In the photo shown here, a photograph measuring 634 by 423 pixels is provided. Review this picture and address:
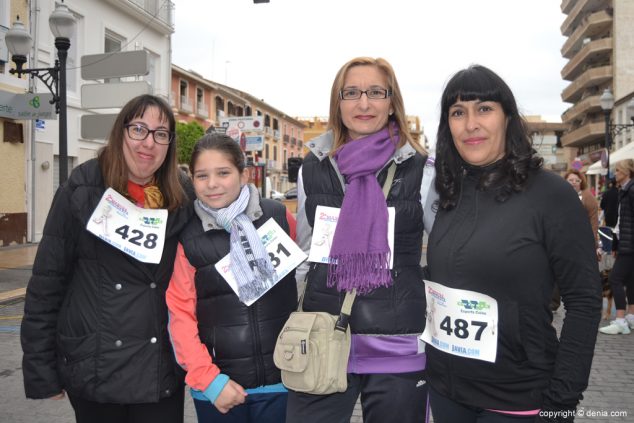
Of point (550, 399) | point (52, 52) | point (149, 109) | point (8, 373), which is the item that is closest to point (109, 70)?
point (8, 373)

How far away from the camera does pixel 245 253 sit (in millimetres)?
2412

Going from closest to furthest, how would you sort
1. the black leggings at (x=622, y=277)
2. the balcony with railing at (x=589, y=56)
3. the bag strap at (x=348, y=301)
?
1. the bag strap at (x=348, y=301)
2. the black leggings at (x=622, y=277)
3. the balcony with railing at (x=589, y=56)

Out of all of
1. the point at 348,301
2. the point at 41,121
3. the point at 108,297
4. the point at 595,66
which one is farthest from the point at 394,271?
the point at 595,66

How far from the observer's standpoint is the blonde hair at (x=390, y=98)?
257 cm

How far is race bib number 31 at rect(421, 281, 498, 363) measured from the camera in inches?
78.5

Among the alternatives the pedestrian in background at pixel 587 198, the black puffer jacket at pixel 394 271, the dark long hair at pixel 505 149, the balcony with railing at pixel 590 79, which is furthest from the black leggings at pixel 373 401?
the balcony with railing at pixel 590 79

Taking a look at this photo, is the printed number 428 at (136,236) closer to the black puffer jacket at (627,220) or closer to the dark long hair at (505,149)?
the dark long hair at (505,149)

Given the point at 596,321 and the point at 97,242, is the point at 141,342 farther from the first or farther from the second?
the point at 596,321

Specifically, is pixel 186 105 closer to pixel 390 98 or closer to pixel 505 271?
pixel 390 98

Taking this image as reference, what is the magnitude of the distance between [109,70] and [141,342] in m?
6.58

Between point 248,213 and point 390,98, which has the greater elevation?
point 390,98

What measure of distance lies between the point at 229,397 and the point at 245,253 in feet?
2.04

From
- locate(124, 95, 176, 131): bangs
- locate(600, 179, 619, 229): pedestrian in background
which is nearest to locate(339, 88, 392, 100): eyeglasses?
locate(124, 95, 176, 131): bangs

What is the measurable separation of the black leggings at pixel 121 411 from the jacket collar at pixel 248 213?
804mm
